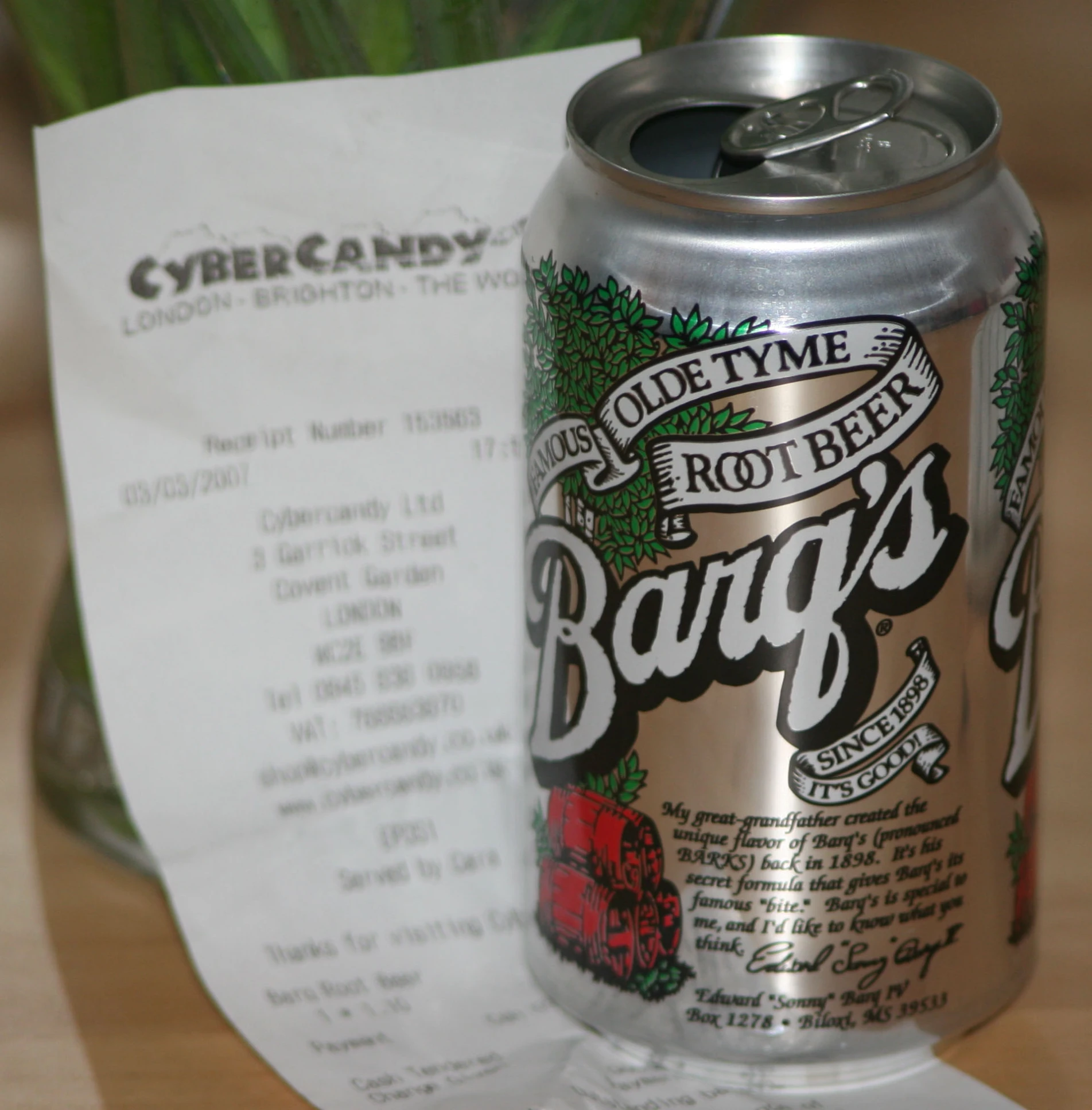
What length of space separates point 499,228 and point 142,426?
161mm

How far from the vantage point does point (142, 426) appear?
0.62 m

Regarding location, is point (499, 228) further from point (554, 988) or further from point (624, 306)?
point (554, 988)

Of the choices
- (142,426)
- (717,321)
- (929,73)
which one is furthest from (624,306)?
(142,426)

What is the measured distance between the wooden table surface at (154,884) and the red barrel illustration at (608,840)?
13cm

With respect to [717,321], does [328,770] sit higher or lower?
lower

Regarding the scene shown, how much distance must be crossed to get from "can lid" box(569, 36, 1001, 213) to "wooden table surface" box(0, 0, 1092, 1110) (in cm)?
13

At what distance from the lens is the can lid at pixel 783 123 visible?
1.48 ft

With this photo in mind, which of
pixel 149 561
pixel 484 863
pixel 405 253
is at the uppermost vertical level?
pixel 405 253

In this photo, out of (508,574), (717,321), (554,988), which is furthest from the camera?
(508,574)

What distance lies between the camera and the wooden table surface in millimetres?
552

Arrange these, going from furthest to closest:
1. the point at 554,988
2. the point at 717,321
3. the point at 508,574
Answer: the point at 508,574
the point at 554,988
the point at 717,321

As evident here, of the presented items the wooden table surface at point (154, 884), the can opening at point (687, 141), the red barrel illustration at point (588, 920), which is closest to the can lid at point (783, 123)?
the can opening at point (687, 141)

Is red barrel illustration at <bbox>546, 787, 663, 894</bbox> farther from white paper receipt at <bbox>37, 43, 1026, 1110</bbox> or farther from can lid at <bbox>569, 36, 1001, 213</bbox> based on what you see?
can lid at <bbox>569, 36, 1001, 213</bbox>

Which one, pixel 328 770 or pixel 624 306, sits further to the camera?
pixel 328 770
